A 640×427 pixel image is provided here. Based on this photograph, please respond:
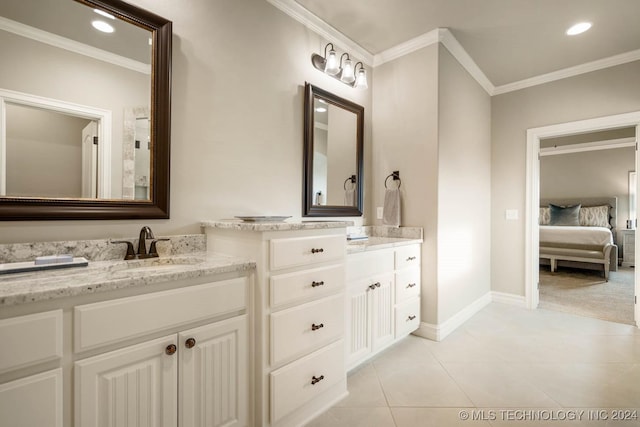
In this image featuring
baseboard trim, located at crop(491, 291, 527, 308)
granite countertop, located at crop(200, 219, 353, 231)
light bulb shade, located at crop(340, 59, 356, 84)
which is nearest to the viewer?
granite countertop, located at crop(200, 219, 353, 231)

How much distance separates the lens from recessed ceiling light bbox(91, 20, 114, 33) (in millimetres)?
1392

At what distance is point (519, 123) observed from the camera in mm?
3471

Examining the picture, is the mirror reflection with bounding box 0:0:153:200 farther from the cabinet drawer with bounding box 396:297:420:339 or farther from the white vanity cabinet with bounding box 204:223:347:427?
the cabinet drawer with bounding box 396:297:420:339

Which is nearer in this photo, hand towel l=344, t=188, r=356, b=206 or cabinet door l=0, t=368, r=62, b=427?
cabinet door l=0, t=368, r=62, b=427

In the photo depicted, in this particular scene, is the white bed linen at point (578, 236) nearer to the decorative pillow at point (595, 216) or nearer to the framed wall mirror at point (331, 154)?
the decorative pillow at point (595, 216)

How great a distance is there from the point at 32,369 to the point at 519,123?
4390 mm

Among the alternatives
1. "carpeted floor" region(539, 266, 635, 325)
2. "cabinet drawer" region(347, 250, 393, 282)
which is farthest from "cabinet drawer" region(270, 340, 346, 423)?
"carpeted floor" region(539, 266, 635, 325)

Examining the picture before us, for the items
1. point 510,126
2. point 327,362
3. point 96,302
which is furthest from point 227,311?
point 510,126

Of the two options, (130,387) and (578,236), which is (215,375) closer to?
(130,387)

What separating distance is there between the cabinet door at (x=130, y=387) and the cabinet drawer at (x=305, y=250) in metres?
Result: 0.53

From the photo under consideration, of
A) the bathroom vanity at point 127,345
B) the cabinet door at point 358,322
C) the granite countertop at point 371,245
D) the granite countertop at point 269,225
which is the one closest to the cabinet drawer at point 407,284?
the granite countertop at point 371,245

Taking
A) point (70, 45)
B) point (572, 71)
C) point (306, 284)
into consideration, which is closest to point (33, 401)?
point (306, 284)

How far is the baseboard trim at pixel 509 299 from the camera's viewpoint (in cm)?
340

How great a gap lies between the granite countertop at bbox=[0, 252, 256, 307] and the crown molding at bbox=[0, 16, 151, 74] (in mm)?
969
